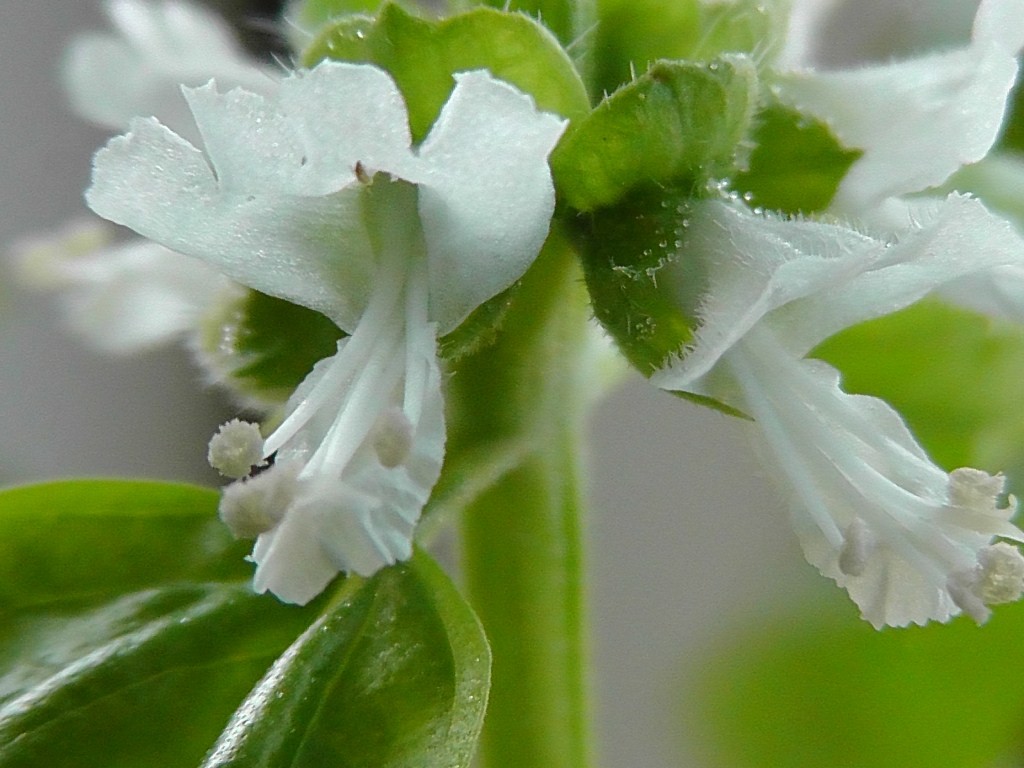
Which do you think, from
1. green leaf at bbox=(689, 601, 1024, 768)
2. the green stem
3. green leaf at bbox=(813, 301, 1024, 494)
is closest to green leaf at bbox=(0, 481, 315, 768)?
the green stem

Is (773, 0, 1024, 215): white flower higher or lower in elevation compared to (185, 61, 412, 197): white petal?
higher

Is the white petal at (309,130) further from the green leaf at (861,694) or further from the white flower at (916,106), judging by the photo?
the green leaf at (861,694)

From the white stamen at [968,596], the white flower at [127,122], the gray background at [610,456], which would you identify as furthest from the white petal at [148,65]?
the gray background at [610,456]

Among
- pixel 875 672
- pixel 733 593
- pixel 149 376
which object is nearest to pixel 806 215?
pixel 875 672

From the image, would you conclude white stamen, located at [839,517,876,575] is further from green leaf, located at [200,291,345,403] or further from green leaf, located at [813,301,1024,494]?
green leaf, located at [813,301,1024,494]

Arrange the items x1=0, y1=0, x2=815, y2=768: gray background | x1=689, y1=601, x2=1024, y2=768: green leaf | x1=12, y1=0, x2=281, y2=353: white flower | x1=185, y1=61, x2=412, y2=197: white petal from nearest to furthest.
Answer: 1. x1=185, y1=61, x2=412, y2=197: white petal
2. x1=12, y1=0, x2=281, y2=353: white flower
3. x1=689, y1=601, x2=1024, y2=768: green leaf
4. x1=0, y1=0, x2=815, y2=768: gray background

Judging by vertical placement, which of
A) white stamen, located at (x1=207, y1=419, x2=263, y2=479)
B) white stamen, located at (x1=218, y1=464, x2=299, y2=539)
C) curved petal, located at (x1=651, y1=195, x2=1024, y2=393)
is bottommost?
white stamen, located at (x1=218, y1=464, x2=299, y2=539)
